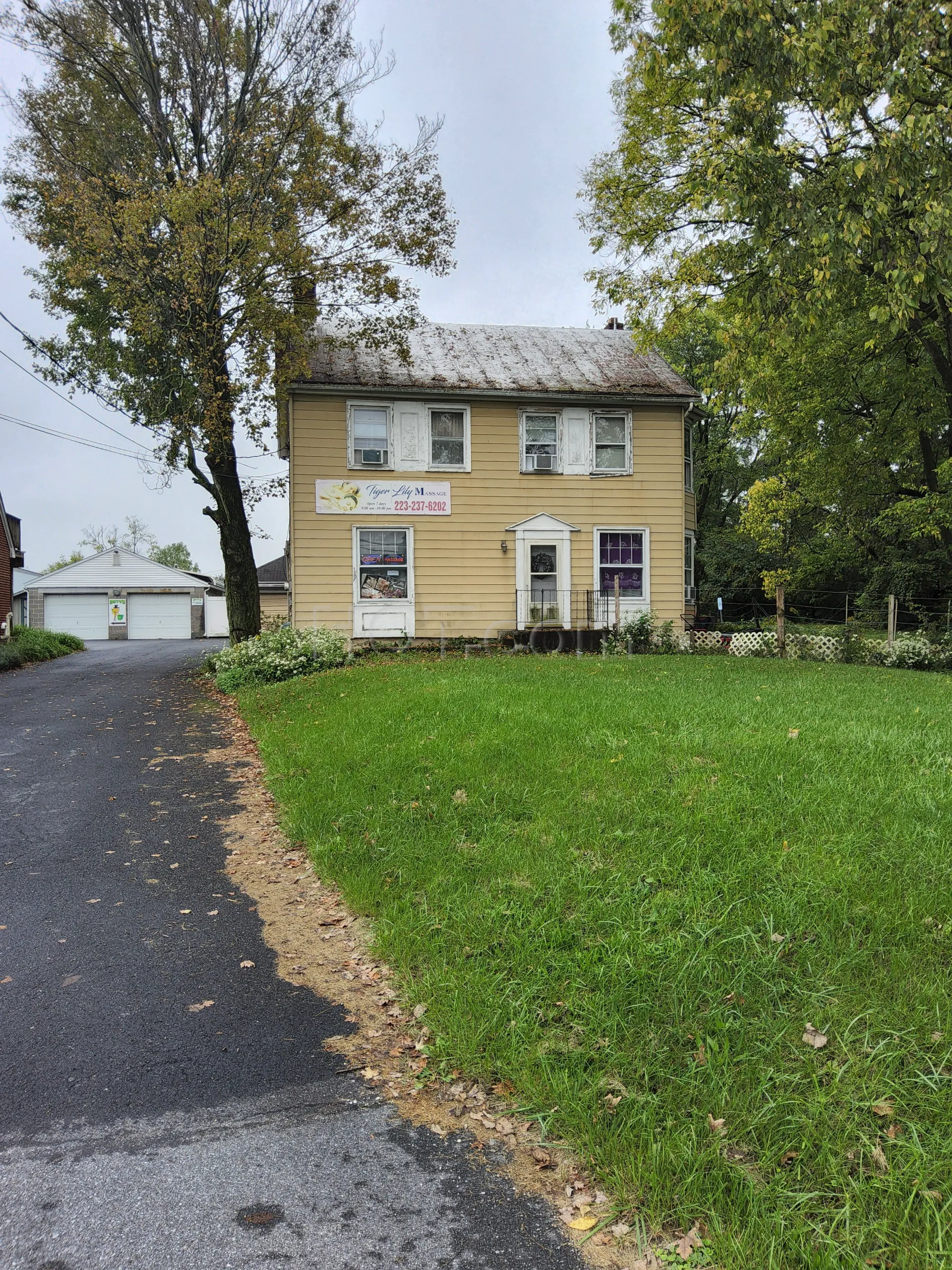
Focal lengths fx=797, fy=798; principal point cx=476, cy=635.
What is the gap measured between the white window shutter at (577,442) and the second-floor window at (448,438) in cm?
224

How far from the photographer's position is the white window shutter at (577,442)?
17.6m

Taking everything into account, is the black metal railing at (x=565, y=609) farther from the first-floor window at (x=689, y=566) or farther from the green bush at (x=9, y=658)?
the green bush at (x=9, y=658)

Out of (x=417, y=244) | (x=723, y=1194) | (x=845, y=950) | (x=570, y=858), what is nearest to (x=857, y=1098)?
(x=723, y=1194)

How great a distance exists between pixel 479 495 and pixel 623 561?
3.55 m

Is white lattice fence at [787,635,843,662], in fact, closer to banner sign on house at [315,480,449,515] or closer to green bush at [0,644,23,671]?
banner sign on house at [315,480,449,515]

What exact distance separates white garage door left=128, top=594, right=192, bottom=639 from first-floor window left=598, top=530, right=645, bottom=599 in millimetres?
25150

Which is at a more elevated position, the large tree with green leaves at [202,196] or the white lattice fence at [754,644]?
the large tree with green leaves at [202,196]

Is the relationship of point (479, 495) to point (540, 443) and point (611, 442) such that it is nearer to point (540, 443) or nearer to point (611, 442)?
point (540, 443)

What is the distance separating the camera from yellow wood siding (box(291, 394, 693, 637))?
54.9ft

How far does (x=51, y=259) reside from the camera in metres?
16.0

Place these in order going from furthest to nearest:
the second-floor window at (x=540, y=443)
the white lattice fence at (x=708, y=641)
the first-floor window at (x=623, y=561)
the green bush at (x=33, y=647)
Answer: the green bush at (x=33, y=647) → the white lattice fence at (x=708, y=641) → the first-floor window at (x=623, y=561) → the second-floor window at (x=540, y=443)

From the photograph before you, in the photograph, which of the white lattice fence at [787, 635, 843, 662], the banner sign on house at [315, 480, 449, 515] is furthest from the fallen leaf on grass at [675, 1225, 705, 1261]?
the white lattice fence at [787, 635, 843, 662]

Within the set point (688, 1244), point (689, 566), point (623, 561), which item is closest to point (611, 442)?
point (623, 561)

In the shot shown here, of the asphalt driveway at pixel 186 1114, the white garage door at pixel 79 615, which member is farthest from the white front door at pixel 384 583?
the white garage door at pixel 79 615
